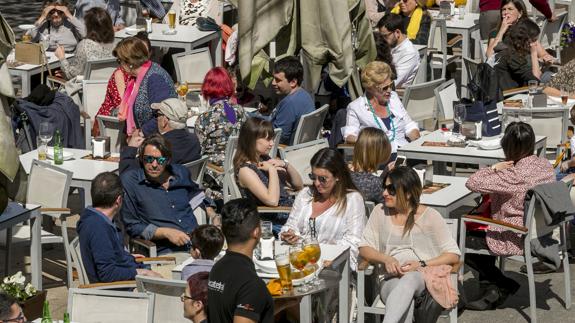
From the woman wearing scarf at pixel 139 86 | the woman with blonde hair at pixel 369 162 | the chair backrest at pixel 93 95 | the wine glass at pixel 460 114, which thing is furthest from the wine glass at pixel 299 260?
the chair backrest at pixel 93 95

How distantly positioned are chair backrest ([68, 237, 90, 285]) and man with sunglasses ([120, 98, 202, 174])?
1589mm

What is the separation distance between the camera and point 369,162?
8961mm

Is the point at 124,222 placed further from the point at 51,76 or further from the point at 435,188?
the point at 51,76

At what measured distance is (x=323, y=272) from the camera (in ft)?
24.0

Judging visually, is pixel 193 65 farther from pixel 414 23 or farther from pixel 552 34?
pixel 552 34

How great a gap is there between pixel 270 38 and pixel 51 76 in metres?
2.72

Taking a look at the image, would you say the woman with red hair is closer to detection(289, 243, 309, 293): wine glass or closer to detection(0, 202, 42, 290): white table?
detection(0, 202, 42, 290): white table

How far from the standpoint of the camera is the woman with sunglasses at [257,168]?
29.9 feet

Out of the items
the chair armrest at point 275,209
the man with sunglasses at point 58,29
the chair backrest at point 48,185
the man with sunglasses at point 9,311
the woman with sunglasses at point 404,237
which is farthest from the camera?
the man with sunglasses at point 58,29

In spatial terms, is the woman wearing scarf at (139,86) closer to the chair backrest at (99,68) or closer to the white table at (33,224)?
the chair backrest at (99,68)

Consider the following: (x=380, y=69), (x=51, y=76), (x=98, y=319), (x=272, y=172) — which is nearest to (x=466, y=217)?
(x=272, y=172)

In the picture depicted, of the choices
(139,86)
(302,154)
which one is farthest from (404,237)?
(139,86)

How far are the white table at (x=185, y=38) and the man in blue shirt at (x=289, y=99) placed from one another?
12.2 ft

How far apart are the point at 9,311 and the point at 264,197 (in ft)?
10.6
